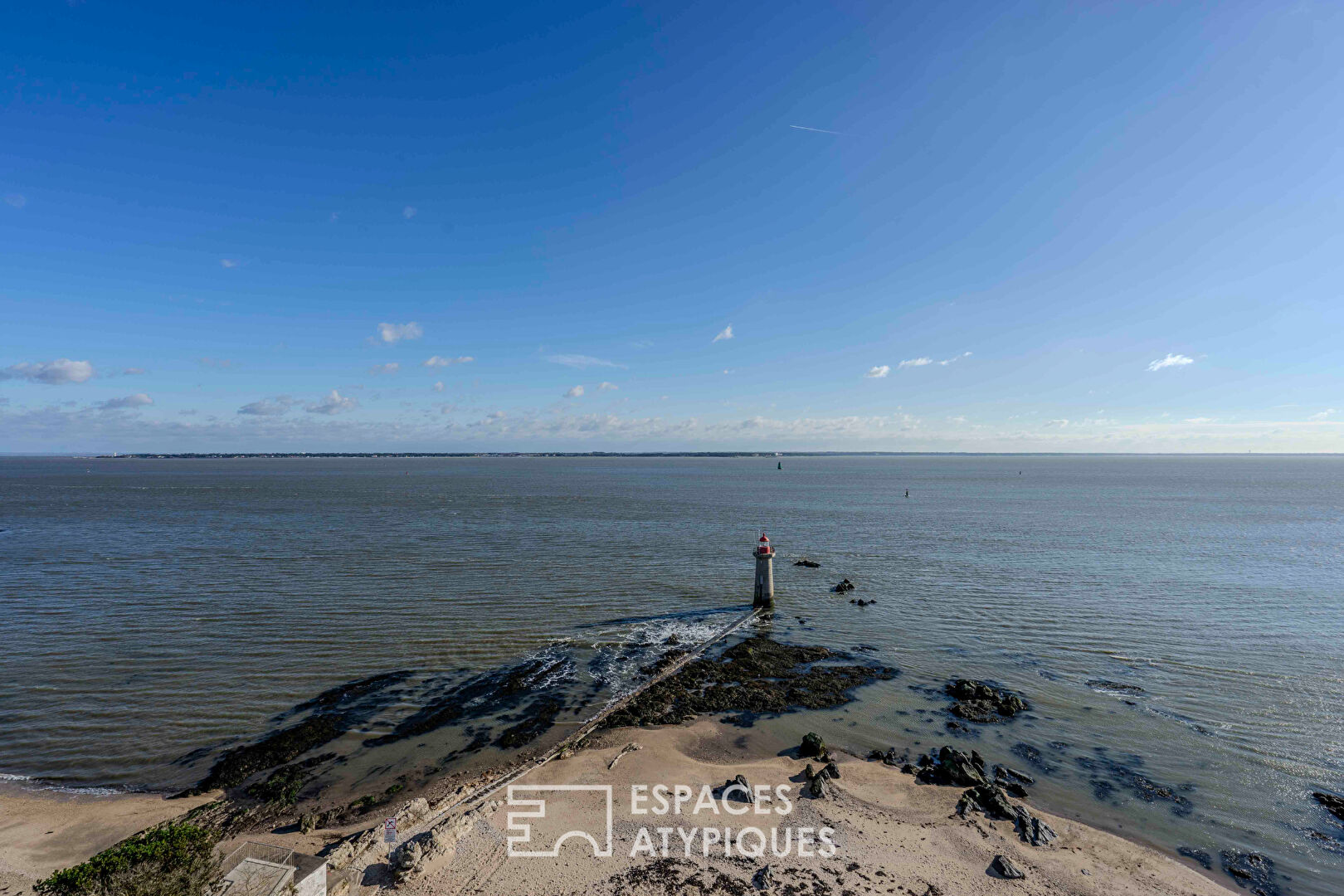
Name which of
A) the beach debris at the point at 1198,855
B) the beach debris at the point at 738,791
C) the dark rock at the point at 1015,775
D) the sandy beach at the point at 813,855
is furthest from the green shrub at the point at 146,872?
the beach debris at the point at 1198,855

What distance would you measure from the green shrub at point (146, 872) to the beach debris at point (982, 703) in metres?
16.6

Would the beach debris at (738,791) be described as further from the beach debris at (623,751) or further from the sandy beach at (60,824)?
the sandy beach at (60,824)

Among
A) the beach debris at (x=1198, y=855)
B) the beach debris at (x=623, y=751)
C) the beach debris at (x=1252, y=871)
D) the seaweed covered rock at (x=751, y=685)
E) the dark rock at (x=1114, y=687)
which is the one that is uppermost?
the beach debris at (x=623, y=751)

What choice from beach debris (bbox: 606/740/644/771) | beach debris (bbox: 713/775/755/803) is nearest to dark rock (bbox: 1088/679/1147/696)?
beach debris (bbox: 713/775/755/803)

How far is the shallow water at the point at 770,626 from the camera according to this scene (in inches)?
550

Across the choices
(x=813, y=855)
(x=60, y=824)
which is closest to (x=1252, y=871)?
(x=813, y=855)

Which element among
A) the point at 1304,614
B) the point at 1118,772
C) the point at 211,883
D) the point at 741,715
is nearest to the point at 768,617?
the point at 741,715

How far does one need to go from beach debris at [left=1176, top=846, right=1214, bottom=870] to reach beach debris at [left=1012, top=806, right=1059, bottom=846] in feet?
7.35

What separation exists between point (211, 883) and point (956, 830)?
1200 centimetres

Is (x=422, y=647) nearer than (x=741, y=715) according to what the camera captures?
No

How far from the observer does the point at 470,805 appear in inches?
444

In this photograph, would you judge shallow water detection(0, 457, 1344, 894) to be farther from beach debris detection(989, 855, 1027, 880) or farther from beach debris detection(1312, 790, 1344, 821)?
beach debris detection(989, 855, 1027, 880)

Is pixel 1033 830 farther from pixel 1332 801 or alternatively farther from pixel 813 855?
pixel 1332 801

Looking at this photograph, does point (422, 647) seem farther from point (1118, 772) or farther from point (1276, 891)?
point (1276, 891)
